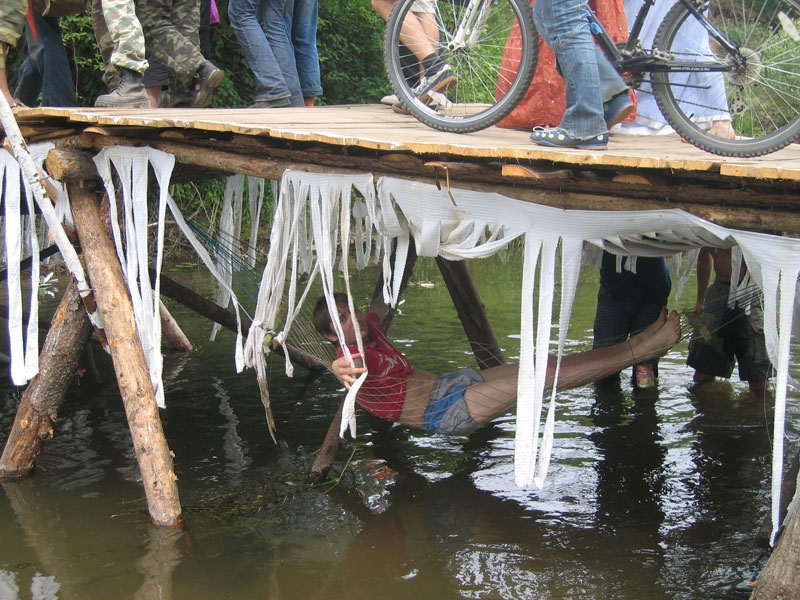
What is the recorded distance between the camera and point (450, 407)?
4949 millimetres

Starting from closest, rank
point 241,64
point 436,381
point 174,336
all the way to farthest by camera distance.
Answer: point 436,381
point 174,336
point 241,64

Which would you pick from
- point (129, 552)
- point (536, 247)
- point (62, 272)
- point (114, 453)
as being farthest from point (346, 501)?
point (62, 272)

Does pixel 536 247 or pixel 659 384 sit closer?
pixel 536 247

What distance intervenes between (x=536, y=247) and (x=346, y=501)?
83.5 inches

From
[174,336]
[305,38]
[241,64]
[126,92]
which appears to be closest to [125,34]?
[126,92]

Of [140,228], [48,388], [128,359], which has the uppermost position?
[140,228]

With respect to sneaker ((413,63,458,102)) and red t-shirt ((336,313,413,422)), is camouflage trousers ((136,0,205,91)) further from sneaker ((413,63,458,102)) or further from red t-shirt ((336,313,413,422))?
red t-shirt ((336,313,413,422))

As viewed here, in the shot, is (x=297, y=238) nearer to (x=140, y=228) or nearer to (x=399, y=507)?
(x=140, y=228)

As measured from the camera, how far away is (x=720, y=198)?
3422 millimetres

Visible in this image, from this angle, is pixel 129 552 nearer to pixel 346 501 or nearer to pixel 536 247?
pixel 346 501

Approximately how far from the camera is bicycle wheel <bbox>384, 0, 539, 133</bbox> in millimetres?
4055

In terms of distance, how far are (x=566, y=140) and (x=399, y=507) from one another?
A: 2355mm

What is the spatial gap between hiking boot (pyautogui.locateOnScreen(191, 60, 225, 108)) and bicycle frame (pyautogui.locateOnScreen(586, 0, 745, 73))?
2502 mm

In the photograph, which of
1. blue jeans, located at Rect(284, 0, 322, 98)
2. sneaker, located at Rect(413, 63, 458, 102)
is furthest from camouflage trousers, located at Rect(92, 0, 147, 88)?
sneaker, located at Rect(413, 63, 458, 102)
